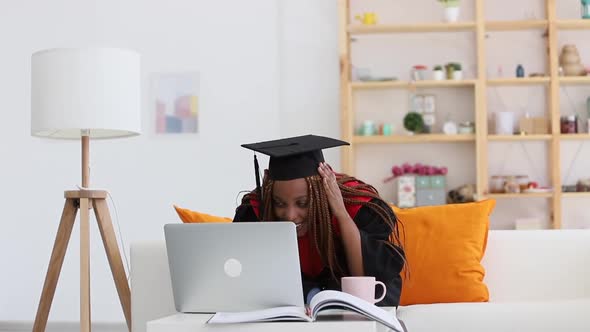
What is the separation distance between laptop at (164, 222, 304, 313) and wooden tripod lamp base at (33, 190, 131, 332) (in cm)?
141

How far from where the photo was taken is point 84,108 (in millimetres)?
3404

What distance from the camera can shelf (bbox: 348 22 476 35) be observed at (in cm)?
536

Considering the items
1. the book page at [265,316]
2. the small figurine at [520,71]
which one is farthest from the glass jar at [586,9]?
the book page at [265,316]

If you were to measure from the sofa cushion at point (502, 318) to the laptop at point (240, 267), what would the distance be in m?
0.64

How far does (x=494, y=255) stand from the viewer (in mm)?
3074

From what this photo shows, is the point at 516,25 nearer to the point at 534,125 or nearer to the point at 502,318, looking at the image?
the point at 534,125

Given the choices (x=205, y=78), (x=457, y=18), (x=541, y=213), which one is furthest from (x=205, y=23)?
(x=541, y=213)

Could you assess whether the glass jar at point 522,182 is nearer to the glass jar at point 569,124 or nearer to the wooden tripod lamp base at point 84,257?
the glass jar at point 569,124

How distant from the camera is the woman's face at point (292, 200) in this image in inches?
98.9

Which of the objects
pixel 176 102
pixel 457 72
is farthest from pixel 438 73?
pixel 176 102

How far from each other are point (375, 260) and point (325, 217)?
19cm

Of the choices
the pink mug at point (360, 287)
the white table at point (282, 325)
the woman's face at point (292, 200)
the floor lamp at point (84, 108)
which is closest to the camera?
the white table at point (282, 325)

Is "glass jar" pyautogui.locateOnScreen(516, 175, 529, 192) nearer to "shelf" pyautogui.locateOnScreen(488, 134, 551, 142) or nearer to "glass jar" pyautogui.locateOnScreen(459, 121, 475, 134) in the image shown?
"shelf" pyautogui.locateOnScreen(488, 134, 551, 142)

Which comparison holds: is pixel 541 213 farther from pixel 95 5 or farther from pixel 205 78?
pixel 95 5
